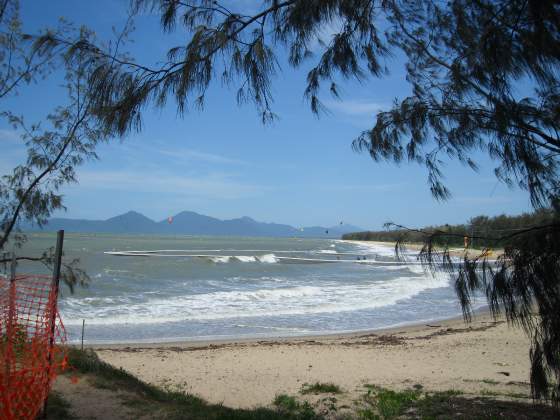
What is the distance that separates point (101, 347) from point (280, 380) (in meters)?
4.35

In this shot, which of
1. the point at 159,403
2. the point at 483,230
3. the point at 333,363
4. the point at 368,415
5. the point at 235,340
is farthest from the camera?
the point at 235,340

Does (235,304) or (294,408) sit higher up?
(294,408)

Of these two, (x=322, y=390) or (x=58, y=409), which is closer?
(x=58, y=409)

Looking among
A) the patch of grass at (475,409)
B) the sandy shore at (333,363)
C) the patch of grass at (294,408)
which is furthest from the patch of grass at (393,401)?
the patch of grass at (294,408)

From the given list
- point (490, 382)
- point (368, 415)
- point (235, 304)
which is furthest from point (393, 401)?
point (235, 304)

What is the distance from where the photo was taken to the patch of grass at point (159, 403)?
4.14 metres

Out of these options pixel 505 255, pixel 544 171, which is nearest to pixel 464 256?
pixel 505 255

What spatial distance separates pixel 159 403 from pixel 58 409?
0.93 meters

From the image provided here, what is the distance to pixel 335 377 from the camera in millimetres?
7332

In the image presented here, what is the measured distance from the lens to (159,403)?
459cm

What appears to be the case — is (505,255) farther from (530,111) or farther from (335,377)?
(335,377)

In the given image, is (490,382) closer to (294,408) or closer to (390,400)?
(390,400)

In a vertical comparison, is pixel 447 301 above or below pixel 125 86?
below

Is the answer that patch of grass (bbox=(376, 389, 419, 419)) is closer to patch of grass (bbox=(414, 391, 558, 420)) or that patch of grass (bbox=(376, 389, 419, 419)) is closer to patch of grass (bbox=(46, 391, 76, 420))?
patch of grass (bbox=(414, 391, 558, 420))
